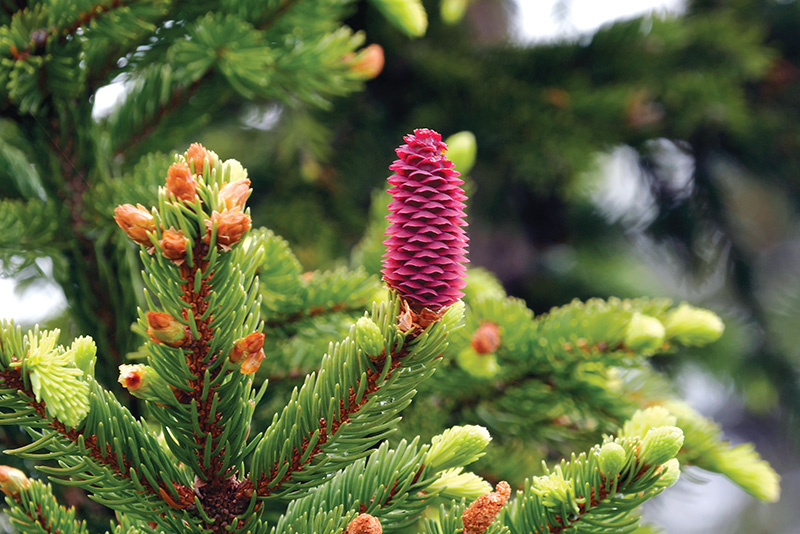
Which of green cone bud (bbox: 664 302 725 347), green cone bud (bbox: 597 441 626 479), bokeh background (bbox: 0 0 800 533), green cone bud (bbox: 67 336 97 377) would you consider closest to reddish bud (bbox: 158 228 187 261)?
green cone bud (bbox: 67 336 97 377)

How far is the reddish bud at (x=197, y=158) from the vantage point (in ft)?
1.33

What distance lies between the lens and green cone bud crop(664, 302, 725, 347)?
2.61 ft

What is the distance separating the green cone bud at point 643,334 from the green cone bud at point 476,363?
163mm

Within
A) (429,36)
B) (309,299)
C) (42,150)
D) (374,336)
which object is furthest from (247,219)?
(429,36)

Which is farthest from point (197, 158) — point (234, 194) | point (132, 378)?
point (132, 378)

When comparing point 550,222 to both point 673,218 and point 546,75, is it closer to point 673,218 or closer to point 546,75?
point 673,218

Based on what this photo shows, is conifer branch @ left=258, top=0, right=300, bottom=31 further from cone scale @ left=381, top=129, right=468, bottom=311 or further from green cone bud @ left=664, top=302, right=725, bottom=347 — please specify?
green cone bud @ left=664, top=302, right=725, bottom=347

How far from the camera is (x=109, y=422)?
43cm

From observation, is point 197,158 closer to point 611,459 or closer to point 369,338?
point 369,338

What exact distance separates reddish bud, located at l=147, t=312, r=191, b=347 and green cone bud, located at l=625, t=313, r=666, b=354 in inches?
20.5

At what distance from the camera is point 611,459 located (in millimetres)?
443

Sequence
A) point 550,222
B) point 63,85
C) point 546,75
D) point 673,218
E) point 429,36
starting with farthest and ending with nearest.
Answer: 1. point 550,222
2. point 673,218
3. point 429,36
4. point 546,75
5. point 63,85

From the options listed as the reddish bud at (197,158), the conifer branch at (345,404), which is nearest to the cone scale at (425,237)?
the conifer branch at (345,404)

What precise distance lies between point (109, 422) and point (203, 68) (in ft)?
1.44
